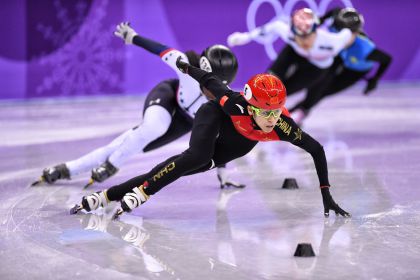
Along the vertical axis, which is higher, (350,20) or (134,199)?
(350,20)

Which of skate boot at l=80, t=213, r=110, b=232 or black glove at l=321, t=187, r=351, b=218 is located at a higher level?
black glove at l=321, t=187, r=351, b=218

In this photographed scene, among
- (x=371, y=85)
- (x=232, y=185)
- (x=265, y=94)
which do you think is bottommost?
(x=232, y=185)

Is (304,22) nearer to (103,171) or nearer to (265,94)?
(103,171)

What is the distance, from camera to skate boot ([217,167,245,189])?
724 cm

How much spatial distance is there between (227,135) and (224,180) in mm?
1278

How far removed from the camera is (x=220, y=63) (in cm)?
648

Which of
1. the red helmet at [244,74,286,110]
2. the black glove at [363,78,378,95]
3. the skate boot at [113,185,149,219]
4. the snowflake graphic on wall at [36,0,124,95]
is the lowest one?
the snowflake graphic on wall at [36,0,124,95]

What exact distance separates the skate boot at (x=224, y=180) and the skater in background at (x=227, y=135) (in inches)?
43.9

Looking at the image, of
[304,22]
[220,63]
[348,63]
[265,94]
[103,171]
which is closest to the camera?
[265,94]

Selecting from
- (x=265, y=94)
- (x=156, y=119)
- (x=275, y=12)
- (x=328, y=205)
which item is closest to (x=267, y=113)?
(x=265, y=94)

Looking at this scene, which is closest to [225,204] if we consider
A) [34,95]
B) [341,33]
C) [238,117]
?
[238,117]

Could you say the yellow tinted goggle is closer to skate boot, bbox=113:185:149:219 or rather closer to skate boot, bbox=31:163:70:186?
skate boot, bbox=113:185:149:219

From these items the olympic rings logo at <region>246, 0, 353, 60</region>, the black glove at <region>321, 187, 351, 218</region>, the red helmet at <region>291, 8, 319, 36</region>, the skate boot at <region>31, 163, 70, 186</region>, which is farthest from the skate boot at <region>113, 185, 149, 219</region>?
the olympic rings logo at <region>246, 0, 353, 60</region>

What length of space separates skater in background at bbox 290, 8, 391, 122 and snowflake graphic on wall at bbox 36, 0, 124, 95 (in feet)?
13.8
